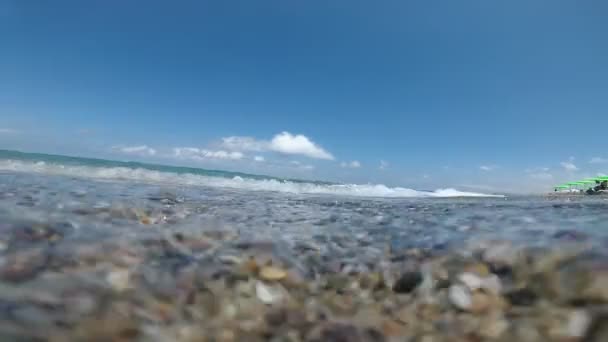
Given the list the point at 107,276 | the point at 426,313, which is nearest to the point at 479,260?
the point at 426,313

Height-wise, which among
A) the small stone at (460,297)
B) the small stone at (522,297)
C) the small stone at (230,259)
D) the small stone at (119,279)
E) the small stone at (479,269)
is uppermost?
the small stone at (479,269)

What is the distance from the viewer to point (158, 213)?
3.47 m

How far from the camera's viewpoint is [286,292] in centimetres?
164

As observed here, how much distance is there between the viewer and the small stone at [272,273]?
1767 millimetres

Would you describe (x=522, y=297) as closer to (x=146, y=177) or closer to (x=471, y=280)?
(x=471, y=280)

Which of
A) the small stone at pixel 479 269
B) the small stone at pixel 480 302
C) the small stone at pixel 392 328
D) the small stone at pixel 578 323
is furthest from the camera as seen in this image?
the small stone at pixel 479 269

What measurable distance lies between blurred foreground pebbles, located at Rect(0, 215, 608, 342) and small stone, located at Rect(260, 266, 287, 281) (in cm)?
1

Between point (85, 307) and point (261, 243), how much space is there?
1.21m

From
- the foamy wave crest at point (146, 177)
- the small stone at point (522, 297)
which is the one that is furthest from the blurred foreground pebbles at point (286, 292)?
the foamy wave crest at point (146, 177)

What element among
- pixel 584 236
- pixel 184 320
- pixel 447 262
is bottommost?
pixel 184 320

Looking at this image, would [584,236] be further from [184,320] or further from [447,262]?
[184,320]

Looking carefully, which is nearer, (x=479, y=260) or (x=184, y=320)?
(x=184, y=320)

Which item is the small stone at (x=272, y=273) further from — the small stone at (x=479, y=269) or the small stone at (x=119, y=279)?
the small stone at (x=479, y=269)

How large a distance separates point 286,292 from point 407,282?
2.24 feet
